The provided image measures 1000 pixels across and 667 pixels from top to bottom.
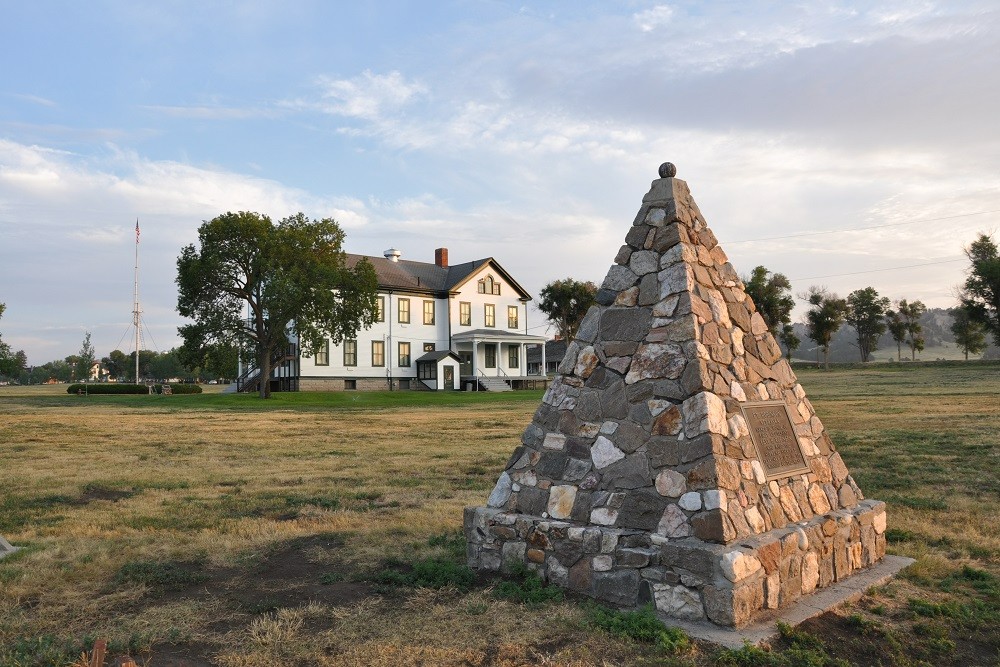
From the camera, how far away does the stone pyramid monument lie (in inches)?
209

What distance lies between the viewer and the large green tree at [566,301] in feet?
219

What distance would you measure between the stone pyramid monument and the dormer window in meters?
50.8

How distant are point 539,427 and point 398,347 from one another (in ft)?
155

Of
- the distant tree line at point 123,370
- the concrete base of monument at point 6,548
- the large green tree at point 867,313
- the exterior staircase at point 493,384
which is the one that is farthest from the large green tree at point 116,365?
the concrete base of monument at point 6,548

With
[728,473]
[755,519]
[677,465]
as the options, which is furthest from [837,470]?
[677,465]

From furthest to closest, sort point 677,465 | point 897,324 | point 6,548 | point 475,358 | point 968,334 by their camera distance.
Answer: point 897,324 < point 968,334 < point 475,358 < point 6,548 < point 677,465

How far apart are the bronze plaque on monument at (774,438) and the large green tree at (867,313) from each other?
267 ft

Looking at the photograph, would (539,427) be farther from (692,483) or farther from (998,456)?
(998,456)

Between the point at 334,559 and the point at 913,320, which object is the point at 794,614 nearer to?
the point at 334,559

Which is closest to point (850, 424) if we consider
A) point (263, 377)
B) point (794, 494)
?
point (794, 494)

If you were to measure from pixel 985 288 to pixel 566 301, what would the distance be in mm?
35676

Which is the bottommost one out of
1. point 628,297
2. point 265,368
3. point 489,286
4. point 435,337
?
point 265,368

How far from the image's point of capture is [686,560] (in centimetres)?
520

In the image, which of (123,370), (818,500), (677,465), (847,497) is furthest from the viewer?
(123,370)
